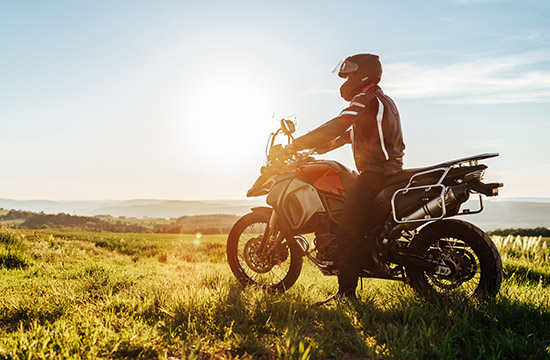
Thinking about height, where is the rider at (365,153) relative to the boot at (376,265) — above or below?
above

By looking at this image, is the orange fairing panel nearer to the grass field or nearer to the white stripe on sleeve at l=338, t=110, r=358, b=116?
the white stripe on sleeve at l=338, t=110, r=358, b=116

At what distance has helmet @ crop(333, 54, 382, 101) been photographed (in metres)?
4.63

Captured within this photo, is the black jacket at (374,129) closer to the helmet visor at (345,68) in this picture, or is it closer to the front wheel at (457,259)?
the helmet visor at (345,68)

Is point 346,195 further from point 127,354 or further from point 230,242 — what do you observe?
point 127,354

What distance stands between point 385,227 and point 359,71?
5.76 feet

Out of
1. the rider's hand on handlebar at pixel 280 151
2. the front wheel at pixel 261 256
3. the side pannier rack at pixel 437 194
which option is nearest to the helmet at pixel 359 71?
the rider's hand on handlebar at pixel 280 151

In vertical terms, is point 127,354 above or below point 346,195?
below

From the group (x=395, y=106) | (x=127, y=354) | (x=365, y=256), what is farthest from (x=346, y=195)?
(x=127, y=354)

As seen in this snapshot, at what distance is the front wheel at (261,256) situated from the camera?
17.4ft

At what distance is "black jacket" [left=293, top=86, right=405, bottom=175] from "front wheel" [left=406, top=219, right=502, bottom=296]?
790 mm

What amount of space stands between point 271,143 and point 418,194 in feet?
6.63

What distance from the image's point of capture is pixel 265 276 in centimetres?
568

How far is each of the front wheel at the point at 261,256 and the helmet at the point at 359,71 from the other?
2.03m

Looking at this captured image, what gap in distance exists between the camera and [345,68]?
15.5 ft
